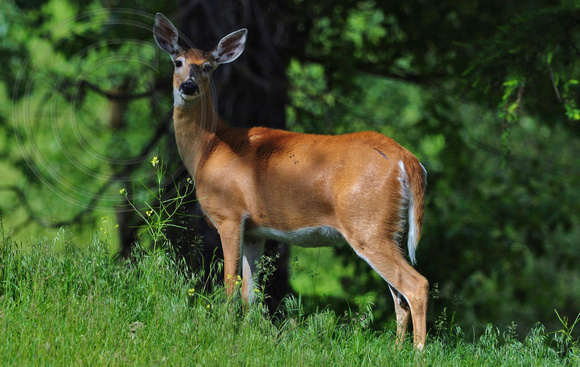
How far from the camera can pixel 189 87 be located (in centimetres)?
517

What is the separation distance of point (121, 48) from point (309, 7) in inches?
79.2

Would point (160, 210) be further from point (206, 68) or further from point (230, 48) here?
point (230, 48)

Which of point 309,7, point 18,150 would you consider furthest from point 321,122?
point 18,150

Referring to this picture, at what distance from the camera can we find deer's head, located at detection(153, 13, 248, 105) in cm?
524

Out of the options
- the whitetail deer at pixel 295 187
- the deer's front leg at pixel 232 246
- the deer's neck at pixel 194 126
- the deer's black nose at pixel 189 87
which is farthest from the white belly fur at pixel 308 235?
the deer's black nose at pixel 189 87

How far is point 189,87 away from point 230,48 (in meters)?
0.53

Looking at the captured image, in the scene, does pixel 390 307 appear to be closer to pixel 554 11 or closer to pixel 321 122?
pixel 321 122

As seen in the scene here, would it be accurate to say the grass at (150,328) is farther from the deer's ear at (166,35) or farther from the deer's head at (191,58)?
the deer's ear at (166,35)

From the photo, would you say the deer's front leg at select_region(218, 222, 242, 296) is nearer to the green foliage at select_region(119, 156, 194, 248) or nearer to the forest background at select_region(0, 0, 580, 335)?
the green foliage at select_region(119, 156, 194, 248)

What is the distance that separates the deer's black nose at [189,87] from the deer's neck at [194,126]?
25cm

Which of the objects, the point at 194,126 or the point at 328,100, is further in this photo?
the point at 328,100

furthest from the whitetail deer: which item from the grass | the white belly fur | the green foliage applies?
the grass

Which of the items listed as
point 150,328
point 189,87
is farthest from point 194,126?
point 150,328

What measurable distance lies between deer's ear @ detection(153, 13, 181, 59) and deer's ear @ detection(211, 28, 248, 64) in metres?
0.29
